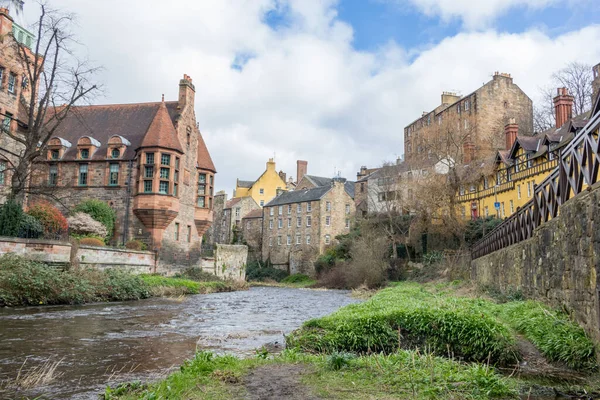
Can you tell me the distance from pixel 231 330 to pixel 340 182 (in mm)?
49962

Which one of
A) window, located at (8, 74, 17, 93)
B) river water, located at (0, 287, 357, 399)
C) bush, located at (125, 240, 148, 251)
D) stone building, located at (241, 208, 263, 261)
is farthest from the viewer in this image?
stone building, located at (241, 208, 263, 261)

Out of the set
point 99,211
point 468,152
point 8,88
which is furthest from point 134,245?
point 468,152

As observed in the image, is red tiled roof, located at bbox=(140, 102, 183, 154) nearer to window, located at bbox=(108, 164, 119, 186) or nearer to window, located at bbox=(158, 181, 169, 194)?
window, located at bbox=(158, 181, 169, 194)

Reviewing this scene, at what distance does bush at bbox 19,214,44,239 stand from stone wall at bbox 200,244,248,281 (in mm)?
18401

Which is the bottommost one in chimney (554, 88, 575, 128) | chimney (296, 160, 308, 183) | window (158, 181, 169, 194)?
window (158, 181, 169, 194)

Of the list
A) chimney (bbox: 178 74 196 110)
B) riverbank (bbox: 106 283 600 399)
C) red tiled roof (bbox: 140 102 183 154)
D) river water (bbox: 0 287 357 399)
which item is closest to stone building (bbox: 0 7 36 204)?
red tiled roof (bbox: 140 102 183 154)

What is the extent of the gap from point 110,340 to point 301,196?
175 ft

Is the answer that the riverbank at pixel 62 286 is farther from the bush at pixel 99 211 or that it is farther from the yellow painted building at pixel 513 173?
the yellow painted building at pixel 513 173

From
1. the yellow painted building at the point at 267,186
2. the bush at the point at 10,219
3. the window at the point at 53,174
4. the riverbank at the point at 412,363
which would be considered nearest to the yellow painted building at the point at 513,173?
the riverbank at the point at 412,363

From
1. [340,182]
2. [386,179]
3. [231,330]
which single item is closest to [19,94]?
[231,330]

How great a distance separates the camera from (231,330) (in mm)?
11766

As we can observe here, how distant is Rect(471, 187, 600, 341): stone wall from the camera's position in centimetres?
626

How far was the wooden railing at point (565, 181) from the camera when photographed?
6.97m

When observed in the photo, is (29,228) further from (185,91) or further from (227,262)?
(227,262)
